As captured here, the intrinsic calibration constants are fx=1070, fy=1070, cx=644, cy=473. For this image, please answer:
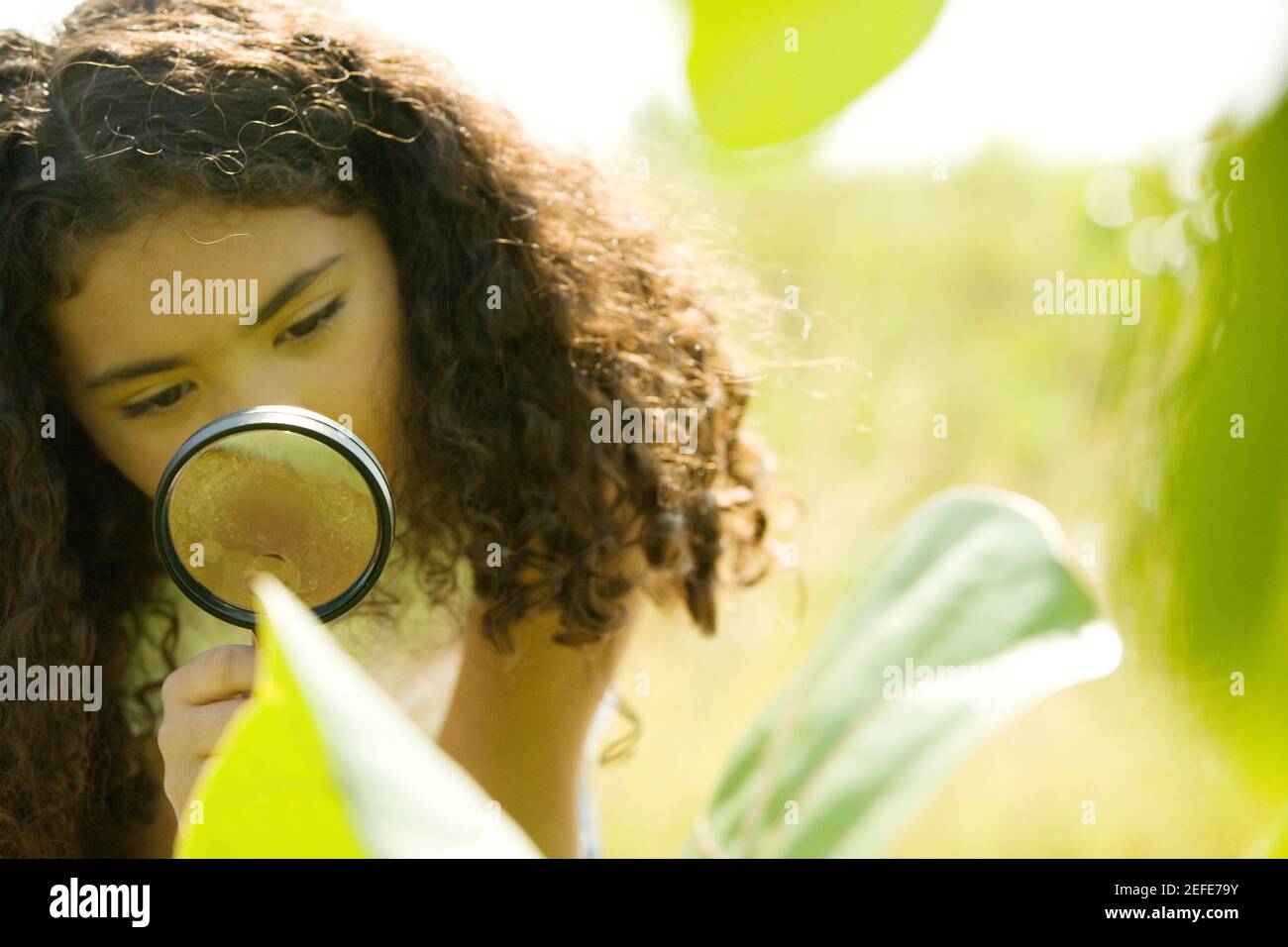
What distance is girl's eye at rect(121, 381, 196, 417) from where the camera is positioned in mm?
1008

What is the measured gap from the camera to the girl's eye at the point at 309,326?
3.31 ft

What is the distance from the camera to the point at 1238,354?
159 millimetres

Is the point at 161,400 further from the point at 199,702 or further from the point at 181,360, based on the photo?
the point at 199,702

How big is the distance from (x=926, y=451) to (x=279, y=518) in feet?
8.37

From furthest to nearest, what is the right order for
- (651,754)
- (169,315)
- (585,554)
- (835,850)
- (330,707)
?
1. (651,754)
2. (585,554)
3. (169,315)
4. (835,850)
5. (330,707)

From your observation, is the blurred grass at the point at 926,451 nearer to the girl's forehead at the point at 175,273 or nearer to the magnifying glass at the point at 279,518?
the girl's forehead at the point at 175,273

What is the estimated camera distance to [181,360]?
99 cm

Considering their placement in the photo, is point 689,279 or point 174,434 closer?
point 174,434

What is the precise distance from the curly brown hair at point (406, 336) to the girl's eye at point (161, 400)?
108 mm

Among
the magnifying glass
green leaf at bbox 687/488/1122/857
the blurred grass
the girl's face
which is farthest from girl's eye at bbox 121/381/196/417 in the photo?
the blurred grass

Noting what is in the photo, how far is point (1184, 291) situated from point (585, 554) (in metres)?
1.09

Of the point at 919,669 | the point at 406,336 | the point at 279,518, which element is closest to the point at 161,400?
the point at 406,336

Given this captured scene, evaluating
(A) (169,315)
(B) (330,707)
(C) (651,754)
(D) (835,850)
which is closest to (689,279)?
(A) (169,315)

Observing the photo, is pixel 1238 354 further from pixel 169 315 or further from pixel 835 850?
pixel 169 315
